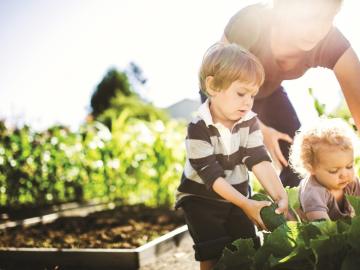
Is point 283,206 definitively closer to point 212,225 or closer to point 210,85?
point 212,225

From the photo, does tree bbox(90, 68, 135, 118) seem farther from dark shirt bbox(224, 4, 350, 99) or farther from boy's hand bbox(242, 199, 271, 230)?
boy's hand bbox(242, 199, 271, 230)

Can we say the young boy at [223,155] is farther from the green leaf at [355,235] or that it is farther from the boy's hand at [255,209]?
the green leaf at [355,235]

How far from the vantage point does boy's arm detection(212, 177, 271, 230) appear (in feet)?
5.63

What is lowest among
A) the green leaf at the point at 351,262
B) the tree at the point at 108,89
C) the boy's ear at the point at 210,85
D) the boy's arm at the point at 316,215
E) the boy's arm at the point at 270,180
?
the green leaf at the point at 351,262

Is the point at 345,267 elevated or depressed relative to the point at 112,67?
depressed

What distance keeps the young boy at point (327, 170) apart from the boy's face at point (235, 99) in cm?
51

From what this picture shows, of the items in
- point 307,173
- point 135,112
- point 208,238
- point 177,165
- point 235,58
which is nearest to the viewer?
point 235,58

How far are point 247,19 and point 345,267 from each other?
1666mm

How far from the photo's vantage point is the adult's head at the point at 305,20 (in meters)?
2.23

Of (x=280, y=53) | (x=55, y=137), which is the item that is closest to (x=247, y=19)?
(x=280, y=53)

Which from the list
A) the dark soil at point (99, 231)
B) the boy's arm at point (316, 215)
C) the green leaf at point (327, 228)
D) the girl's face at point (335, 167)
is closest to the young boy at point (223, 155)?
the boy's arm at point (316, 215)

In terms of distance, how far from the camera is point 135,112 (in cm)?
2308

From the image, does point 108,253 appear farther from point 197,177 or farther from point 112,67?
point 112,67

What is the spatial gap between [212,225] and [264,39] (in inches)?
41.3
